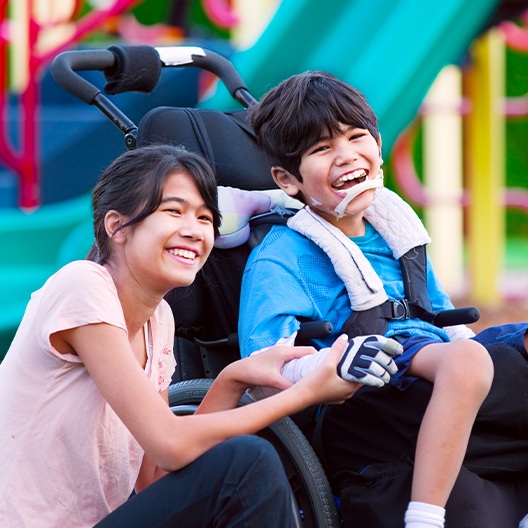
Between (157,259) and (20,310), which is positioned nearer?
(157,259)

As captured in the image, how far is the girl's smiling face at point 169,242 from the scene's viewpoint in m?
2.16

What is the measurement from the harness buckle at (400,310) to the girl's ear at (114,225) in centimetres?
63

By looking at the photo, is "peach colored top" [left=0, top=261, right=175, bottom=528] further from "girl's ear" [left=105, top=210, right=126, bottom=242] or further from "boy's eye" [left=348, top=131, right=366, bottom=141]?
"boy's eye" [left=348, top=131, right=366, bottom=141]

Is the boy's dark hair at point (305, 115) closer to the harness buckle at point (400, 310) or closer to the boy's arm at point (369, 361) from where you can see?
the harness buckle at point (400, 310)

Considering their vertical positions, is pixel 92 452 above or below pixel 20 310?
above

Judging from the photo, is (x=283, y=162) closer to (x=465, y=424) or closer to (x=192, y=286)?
(x=192, y=286)

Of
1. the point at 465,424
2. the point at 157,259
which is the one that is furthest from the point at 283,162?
the point at 465,424

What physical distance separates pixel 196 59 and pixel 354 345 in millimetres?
1369

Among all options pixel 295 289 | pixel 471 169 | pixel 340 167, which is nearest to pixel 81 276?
pixel 295 289

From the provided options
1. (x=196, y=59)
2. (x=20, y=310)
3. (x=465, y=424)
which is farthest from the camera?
(x=20, y=310)

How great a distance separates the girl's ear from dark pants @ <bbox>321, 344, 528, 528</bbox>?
0.57 meters

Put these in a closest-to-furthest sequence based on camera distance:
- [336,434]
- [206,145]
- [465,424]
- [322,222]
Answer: [465,424] < [336,434] < [322,222] < [206,145]

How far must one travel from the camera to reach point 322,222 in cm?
253

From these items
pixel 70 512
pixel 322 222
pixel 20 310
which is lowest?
pixel 20 310
